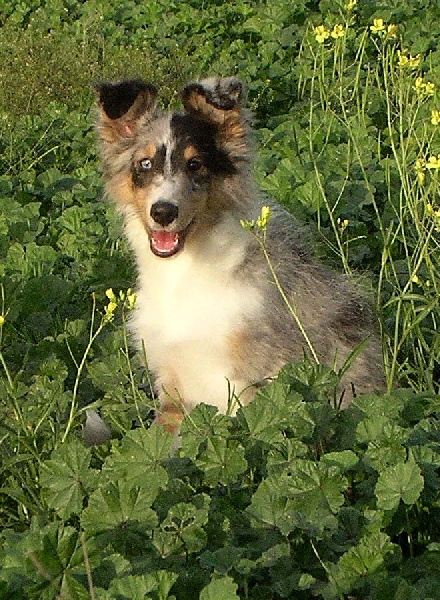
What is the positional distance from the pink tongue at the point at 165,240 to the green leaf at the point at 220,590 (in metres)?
2.27

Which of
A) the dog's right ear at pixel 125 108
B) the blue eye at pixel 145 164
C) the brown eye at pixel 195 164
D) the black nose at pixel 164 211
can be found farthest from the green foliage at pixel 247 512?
the dog's right ear at pixel 125 108

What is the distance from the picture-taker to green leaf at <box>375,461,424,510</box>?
10.2ft

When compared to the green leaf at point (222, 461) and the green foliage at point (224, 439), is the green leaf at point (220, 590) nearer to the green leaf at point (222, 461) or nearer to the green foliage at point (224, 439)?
the green foliage at point (224, 439)

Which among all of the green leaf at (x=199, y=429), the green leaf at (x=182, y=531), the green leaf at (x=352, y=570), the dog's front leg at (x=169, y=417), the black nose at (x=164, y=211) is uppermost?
the black nose at (x=164, y=211)

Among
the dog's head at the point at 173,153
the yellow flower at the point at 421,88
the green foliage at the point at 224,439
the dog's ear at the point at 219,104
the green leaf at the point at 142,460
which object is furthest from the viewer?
the dog's ear at the point at 219,104

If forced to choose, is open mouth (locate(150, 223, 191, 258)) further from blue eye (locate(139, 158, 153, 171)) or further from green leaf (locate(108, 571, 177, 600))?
green leaf (locate(108, 571, 177, 600))

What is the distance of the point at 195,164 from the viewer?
189 inches

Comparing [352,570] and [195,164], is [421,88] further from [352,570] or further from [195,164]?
[352,570]

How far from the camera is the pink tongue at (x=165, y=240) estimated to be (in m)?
4.69

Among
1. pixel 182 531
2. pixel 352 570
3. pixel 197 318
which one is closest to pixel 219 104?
pixel 197 318

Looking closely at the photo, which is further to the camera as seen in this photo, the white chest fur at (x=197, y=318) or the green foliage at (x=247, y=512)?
the white chest fur at (x=197, y=318)

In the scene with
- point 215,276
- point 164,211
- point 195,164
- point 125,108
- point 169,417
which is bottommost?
point 169,417

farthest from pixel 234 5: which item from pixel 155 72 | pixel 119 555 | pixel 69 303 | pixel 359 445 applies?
pixel 119 555

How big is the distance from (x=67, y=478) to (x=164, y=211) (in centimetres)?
151
